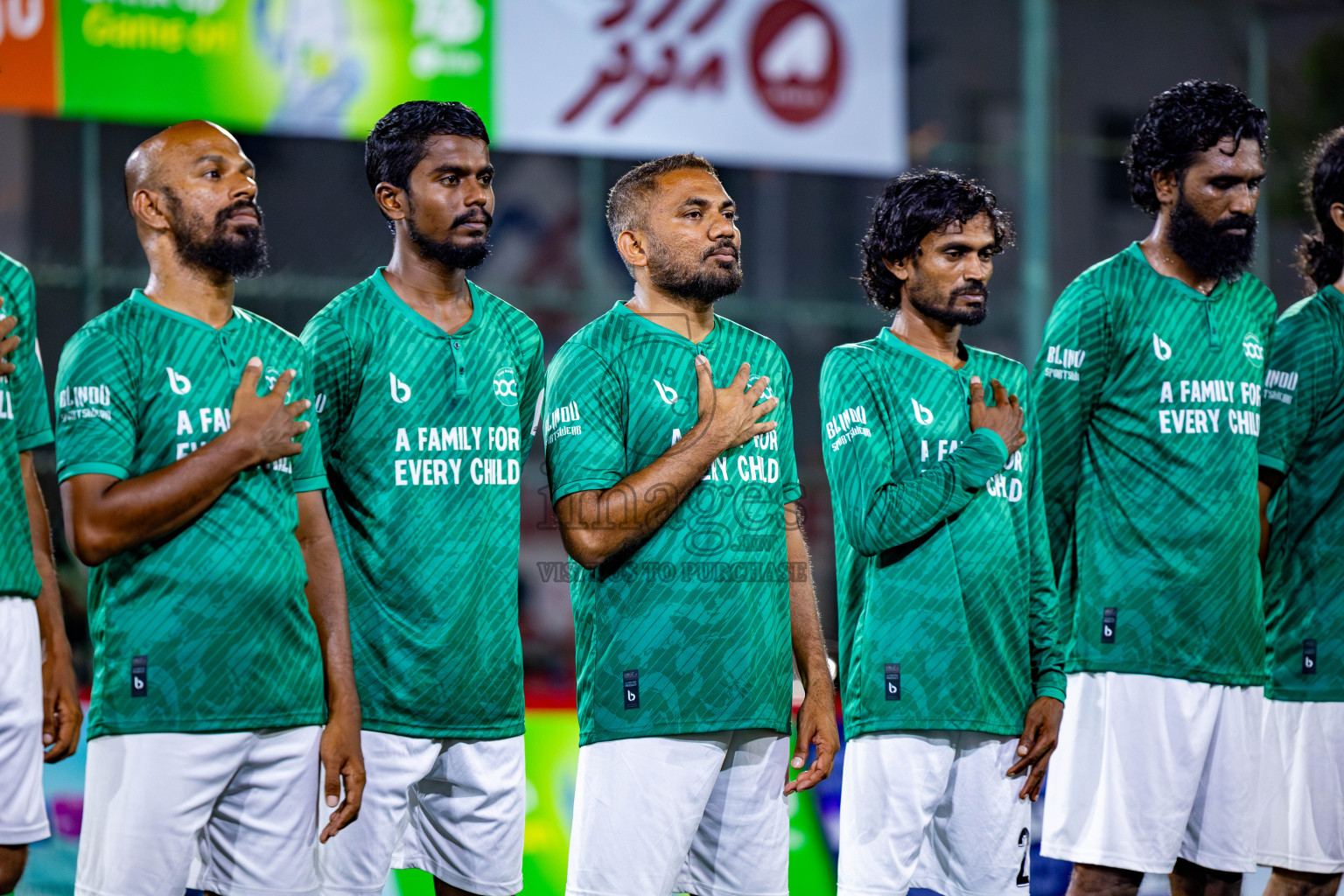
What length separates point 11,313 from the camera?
3.19 meters

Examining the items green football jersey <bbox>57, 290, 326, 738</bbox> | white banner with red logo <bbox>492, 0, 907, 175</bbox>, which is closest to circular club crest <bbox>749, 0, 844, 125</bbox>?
white banner with red logo <bbox>492, 0, 907, 175</bbox>

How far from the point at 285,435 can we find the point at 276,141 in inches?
409

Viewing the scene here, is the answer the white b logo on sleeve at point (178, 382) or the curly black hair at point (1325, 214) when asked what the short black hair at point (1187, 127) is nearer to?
the curly black hair at point (1325, 214)

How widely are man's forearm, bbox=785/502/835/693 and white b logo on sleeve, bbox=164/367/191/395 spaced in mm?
1346

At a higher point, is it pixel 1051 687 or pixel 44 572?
pixel 44 572

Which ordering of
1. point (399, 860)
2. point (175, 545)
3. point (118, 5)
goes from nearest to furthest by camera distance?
point (175, 545), point (399, 860), point (118, 5)

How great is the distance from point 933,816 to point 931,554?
602mm

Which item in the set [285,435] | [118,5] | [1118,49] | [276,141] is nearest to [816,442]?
[276,141]

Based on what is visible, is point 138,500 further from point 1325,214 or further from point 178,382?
point 1325,214

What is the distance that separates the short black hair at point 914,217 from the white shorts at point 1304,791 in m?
1.52

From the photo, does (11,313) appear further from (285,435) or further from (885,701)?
(885,701)

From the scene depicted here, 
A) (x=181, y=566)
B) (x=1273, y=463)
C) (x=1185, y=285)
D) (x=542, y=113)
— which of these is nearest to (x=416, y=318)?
(x=181, y=566)

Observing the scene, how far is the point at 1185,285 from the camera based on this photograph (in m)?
3.90

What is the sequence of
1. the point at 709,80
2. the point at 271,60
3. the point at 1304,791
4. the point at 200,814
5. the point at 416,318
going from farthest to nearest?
the point at 709,80 → the point at 271,60 → the point at 1304,791 → the point at 416,318 → the point at 200,814
